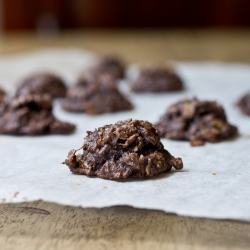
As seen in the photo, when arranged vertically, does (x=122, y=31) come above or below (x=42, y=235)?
above

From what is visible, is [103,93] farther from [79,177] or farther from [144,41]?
[144,41]

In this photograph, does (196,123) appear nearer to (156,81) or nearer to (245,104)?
(245,104)

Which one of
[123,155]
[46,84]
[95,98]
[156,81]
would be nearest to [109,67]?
[156,81]

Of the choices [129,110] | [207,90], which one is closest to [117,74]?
[207,90]

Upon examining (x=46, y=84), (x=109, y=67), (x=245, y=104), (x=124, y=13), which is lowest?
(x=245, y=104)

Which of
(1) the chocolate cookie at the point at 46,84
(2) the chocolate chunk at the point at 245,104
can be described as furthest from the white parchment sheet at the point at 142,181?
(1) the chocolate cookie at the point at 46,84
